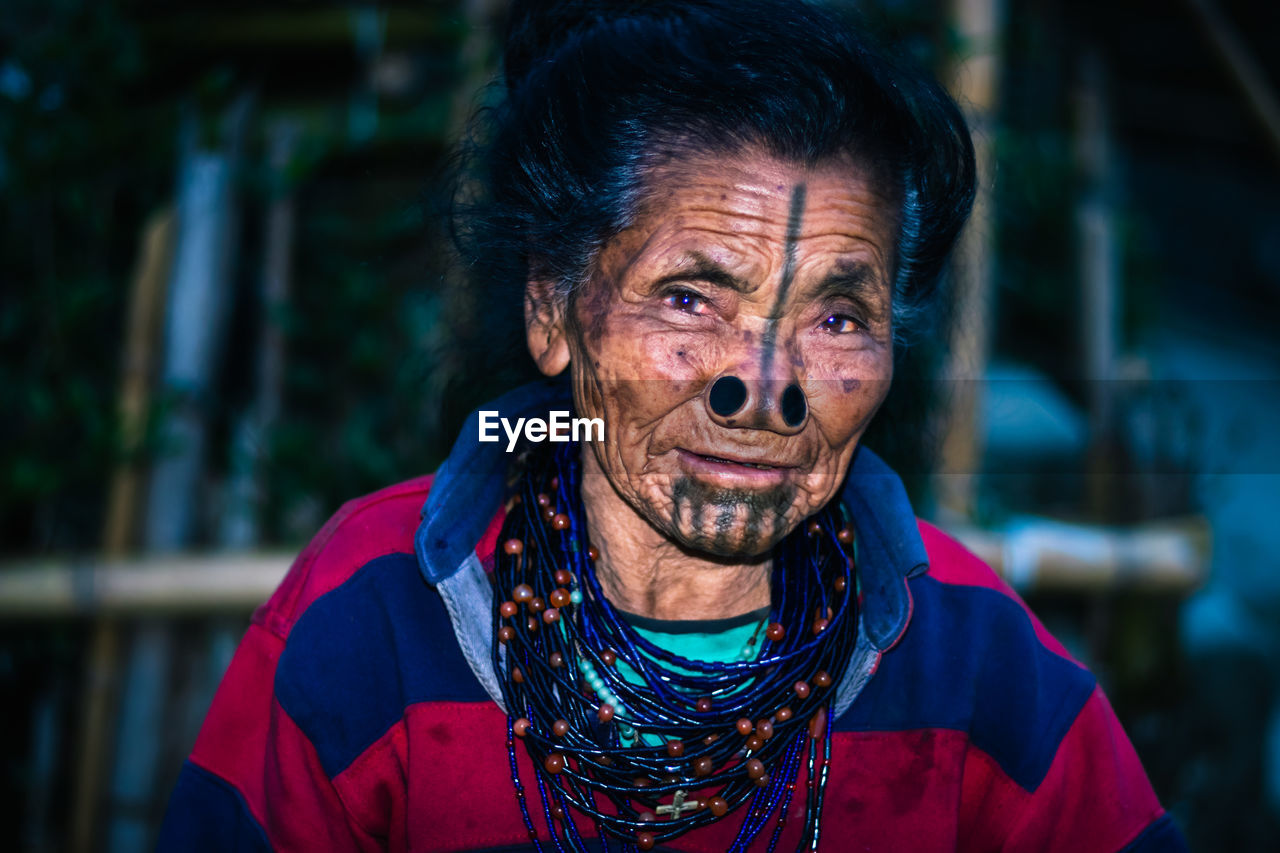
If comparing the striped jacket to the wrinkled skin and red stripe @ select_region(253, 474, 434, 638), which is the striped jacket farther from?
the wrinkled skin

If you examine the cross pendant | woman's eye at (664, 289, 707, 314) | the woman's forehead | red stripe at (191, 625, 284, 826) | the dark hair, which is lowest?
the cross pendant

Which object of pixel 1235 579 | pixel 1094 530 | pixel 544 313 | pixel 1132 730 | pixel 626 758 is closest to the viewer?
pixel 626 758

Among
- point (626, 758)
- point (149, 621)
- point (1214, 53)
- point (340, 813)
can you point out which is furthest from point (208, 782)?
point (1214, 53)

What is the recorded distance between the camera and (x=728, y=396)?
133 centimetres

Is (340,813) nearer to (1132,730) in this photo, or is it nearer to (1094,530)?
(1094,530)

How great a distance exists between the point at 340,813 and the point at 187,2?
393cm

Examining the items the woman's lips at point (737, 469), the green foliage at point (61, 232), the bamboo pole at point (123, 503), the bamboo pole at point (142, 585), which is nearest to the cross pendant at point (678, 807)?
the woman's lips at point (737, 469)

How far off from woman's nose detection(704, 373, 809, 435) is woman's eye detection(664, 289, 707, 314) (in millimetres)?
113

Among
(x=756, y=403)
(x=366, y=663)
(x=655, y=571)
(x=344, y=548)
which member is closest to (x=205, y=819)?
(x=366, y=663)

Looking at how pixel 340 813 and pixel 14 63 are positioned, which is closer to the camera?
pixel 340 813

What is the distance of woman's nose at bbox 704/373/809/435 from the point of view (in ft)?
4.33

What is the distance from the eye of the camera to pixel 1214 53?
11.5 ft

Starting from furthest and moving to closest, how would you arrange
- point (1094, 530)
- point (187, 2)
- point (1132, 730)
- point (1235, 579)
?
1. point (1235, 579)
2. point (187, 2)
3. point (1132, 730)
4. point (1094, 530)

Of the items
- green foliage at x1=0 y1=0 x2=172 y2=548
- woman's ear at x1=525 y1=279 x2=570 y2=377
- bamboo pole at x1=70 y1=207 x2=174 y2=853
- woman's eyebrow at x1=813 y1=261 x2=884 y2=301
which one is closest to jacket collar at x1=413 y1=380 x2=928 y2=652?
woman's ear at x1=525 y1=279 x2=570 y2=377
